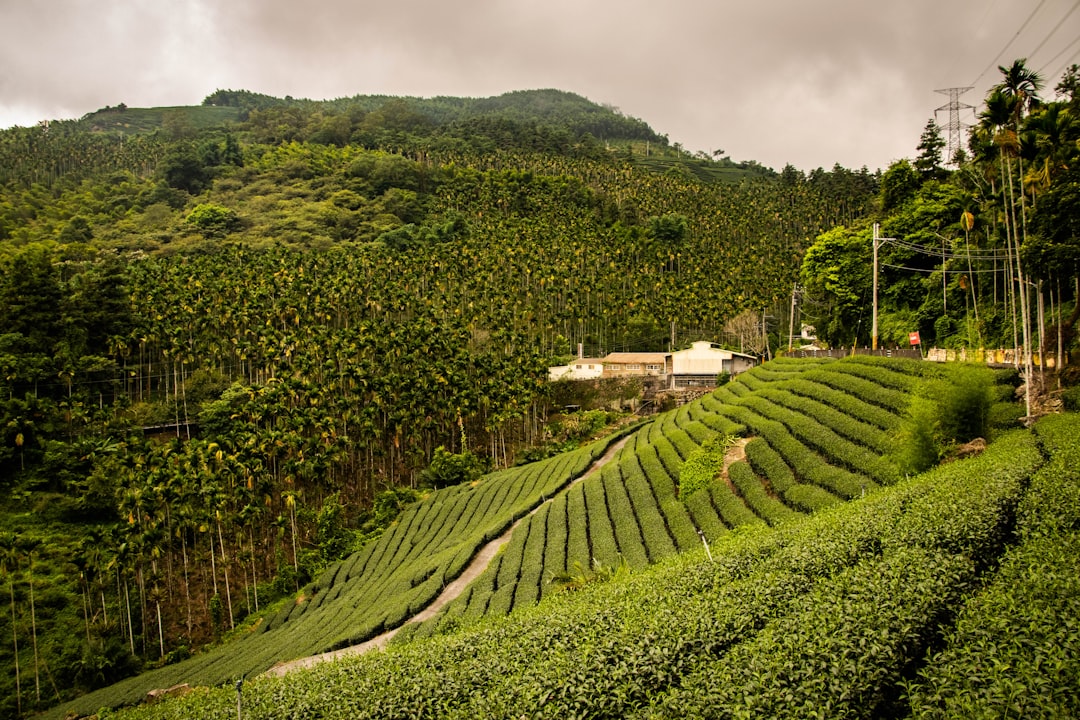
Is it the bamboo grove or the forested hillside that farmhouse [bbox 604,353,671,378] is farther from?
the bamboo grove

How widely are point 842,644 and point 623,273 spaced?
309 ft

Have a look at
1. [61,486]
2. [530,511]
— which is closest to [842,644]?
[530,511]

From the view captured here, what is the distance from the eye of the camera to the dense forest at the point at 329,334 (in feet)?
143

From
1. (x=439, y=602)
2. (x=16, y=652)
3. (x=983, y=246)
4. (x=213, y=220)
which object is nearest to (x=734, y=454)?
(x=439, y=602)

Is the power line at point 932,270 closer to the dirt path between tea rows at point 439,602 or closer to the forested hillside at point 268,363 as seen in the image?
the dirt path between tea rows at point 439,602

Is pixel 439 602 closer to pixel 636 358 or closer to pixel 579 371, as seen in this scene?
pixel 579 371

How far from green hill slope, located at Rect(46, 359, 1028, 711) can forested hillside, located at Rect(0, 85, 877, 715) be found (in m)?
8.94

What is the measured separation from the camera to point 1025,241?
998 inches

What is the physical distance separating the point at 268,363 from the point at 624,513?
1912 inches

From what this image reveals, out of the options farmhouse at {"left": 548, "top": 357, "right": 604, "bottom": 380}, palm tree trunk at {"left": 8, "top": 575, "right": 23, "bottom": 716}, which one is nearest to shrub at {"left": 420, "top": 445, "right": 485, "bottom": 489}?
farmhouse at {"left": 548, "top": 357, "right": 604, "bottom": 380}

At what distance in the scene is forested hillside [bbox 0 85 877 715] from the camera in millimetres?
49250

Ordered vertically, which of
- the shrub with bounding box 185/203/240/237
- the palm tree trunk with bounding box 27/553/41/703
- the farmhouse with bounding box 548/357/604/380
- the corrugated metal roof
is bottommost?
the palm tree trunk with bounding box 27/553/41/703

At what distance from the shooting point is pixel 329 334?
237 ft

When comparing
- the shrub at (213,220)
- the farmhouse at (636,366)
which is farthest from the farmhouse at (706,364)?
the shrub at (213,220)
